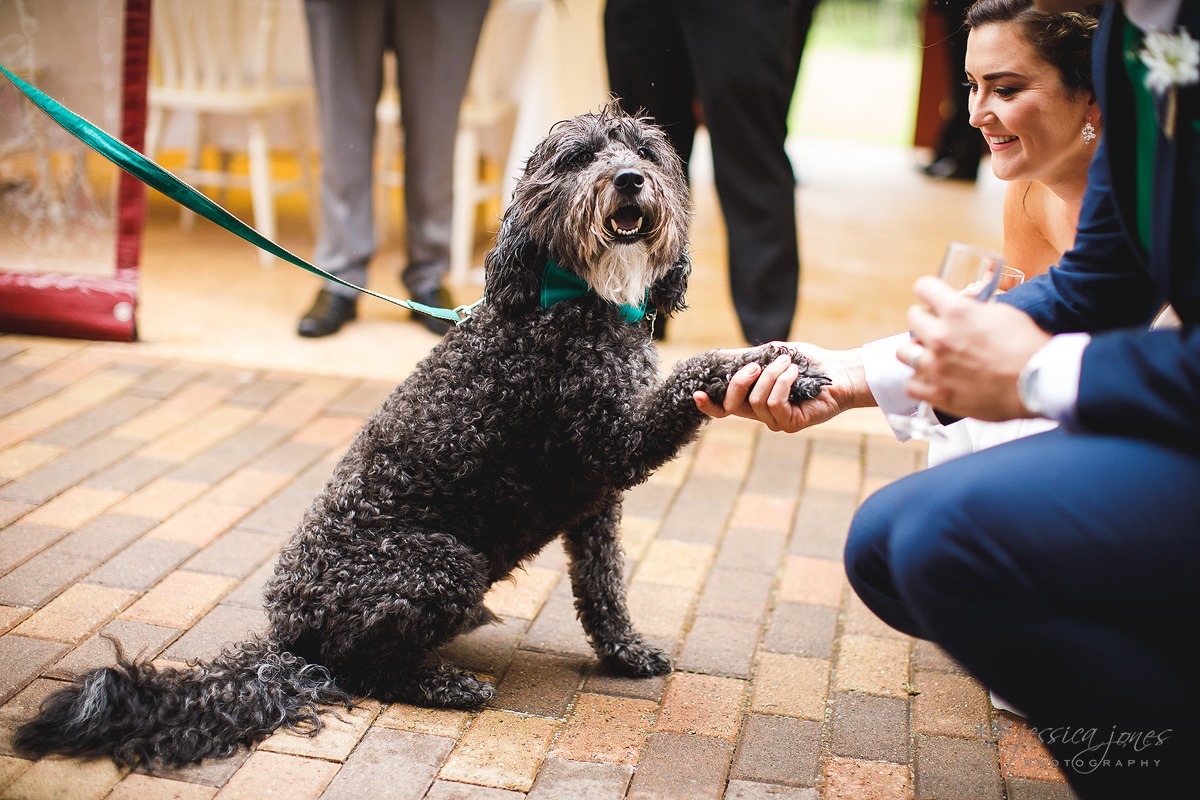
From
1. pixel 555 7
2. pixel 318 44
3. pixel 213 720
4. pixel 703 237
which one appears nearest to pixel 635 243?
pixel 213 720

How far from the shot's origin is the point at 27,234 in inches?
172

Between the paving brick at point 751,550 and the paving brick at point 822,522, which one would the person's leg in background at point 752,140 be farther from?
the paving brick at point 751,550

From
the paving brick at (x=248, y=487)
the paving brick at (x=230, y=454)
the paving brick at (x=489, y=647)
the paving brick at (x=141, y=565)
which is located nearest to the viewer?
the paving brick at (x=489, y=647)

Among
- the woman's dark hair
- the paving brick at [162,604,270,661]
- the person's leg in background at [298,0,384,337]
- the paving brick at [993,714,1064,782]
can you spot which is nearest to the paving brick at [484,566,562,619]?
the paving brick at [162,604,270,661]

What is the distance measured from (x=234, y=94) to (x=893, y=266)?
147 inches

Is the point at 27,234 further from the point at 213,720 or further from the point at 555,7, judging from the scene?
the point at 213,720

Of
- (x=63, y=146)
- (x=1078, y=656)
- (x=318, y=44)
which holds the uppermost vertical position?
(x=318, y=44)

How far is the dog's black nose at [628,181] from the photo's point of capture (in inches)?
78.2

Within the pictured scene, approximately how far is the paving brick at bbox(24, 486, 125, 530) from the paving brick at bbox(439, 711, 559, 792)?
147cm

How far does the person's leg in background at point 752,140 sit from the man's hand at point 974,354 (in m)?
2.64

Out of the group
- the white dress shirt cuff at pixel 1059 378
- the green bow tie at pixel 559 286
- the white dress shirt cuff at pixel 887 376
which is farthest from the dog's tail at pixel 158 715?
the white dress shirt cuff at pixel 1059 378

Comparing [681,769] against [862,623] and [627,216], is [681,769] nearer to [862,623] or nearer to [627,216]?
[862,623]

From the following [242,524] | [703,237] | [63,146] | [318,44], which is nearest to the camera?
[242,524]

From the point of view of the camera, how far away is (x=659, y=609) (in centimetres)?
273
